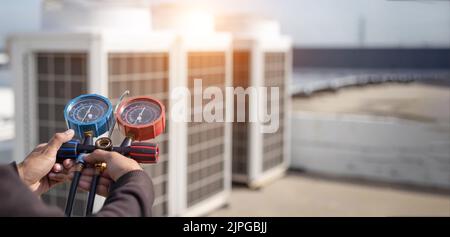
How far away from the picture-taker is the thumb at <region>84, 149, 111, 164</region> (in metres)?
2.20

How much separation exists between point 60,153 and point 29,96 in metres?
7.45

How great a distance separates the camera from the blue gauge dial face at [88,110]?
7.60 ft

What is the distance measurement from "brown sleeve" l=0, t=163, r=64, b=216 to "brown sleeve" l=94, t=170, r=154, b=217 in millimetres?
252

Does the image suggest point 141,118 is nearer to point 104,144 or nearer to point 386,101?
point 104,144

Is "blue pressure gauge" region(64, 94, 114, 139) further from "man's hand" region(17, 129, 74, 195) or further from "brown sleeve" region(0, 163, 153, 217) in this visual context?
"brown sleeve" region(0, 163, 153, 217)

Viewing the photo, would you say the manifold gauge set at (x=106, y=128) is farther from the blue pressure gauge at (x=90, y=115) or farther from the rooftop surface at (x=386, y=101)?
the rooftop surface at (x=386, y=101)

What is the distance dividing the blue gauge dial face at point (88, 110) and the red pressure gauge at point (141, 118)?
69mm

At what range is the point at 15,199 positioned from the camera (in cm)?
170

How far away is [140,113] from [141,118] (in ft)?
0.11

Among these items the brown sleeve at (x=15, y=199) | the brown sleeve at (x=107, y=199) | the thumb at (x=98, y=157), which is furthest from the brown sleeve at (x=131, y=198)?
the brown sleeve at (x=15, y=199)

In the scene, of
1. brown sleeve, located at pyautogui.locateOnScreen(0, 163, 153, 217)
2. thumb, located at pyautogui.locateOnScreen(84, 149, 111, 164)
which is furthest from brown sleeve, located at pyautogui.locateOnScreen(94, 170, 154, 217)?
thumb, located at pyautogui.locateOnScreen(84, 149, 111, 164)

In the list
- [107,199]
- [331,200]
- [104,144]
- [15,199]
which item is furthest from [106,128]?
[331,200]
